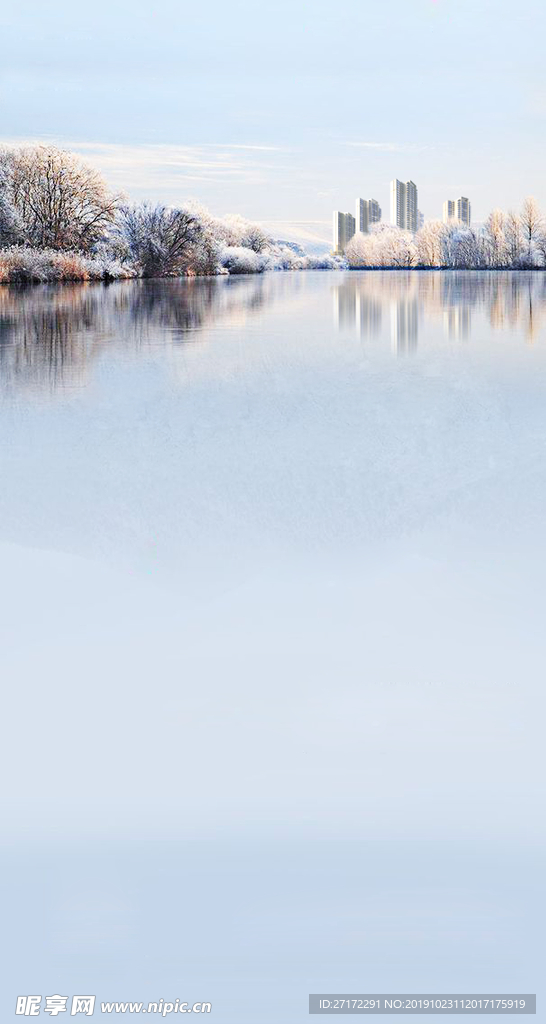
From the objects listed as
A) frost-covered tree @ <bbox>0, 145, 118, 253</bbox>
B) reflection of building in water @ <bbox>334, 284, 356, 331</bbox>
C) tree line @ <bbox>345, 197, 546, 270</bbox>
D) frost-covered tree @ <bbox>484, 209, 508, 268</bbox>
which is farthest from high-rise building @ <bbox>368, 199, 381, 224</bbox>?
frost-covered tree @ <bbox>0, 145, 118, 253</bbox>

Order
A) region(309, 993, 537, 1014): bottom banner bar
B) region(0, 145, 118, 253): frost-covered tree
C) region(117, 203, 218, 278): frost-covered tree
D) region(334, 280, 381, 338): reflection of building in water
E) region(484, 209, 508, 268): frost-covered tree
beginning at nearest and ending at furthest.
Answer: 1. region(309, 993, 537, 1014): bottom banner bar
2. region(334, 280, 381, 338): reflection of building in water
3. region(117, 203, 218, 278): frost-covered tree
4. region(0, 145, 118, 253): frost-covered tree
5. region(484, 209, 508, 268): frost-covered tree

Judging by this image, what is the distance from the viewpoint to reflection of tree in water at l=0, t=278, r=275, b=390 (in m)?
9.80

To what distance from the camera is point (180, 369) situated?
31.7 feet

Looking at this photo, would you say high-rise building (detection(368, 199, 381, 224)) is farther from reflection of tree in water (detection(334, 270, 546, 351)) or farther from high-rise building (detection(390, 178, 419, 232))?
reflection of tree in water (detection(334, 270, 546, 351))

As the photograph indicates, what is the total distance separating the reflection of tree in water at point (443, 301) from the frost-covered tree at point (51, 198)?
13.6 feet

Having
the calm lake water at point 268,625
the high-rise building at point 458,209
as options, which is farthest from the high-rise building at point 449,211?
the calm lake water at point 268,625

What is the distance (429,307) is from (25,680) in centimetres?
1449

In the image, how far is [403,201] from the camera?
14.2 m

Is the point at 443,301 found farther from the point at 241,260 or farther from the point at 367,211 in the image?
the point at 367,211

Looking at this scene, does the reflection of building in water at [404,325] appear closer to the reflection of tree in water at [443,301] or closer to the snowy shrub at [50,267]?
the reflection of tree in water at [443,301]

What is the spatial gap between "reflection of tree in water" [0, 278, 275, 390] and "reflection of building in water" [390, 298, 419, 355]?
7.62 feet

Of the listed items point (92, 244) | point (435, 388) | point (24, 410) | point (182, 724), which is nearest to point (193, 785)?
point (182, 724)

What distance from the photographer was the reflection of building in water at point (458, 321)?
12.9 m

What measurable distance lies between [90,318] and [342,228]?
3695 mm
